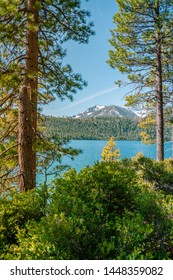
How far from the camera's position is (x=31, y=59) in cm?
632

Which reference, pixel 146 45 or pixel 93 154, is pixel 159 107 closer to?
pixel 146 45

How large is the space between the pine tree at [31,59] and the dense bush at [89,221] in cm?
227

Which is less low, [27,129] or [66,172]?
[27,129]

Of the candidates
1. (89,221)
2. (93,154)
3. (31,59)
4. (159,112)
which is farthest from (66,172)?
(93,154)

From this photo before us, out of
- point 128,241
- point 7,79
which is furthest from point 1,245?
point 7,79

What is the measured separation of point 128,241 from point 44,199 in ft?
5.39

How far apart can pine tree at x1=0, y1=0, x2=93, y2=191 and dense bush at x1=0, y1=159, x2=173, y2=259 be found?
2.27m

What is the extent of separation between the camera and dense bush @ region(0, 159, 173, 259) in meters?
2.41

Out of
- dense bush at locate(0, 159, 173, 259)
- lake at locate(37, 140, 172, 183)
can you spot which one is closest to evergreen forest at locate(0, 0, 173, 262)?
dense bush at locate(0, 159, 173, 259)

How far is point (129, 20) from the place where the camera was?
13.3 meters

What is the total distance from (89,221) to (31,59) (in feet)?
15.7

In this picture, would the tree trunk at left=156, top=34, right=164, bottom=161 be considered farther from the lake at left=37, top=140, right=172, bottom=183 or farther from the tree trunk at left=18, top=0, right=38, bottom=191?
the tree trunk at left=18, top=0, right=38, bottom=191

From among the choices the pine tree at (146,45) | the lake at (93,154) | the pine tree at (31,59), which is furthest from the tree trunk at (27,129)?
the pine tree at (146,45)
